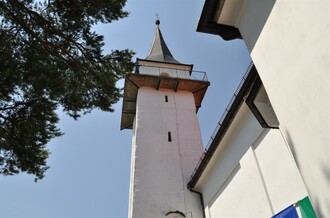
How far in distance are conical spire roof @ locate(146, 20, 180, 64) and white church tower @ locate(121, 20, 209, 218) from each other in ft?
0.94

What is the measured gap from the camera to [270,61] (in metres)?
2.76

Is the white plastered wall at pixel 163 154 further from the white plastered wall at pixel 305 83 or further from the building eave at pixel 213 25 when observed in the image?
A: the white plastered wall at pixel 305 83

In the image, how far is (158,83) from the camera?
1744 cm

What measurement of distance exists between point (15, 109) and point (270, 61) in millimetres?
6617

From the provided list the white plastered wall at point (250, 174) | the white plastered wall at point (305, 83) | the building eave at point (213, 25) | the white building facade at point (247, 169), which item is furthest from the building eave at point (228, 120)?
the white plastered wall at point (305, 83)

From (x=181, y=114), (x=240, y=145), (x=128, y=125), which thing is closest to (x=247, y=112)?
(x=240, y=145)

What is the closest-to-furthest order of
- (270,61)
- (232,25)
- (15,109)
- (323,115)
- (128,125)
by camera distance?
(323,115) → (270,61) → (232,25) → (15,109) → (128,125)

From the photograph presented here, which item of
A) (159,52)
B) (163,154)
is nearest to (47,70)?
(163,154)

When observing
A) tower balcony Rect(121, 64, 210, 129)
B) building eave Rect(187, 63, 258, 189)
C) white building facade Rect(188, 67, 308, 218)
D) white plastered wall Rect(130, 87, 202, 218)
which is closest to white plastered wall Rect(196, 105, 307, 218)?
white building facade Rect(188, 67, 308, 218)

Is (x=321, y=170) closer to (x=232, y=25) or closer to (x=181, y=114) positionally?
(x=232, y=25)

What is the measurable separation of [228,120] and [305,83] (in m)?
6.42

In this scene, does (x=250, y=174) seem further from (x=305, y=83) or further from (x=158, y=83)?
(x=158, y=83)

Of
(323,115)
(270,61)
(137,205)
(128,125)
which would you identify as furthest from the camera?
(128,125)

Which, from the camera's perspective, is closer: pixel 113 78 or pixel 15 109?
pixel 15 109
